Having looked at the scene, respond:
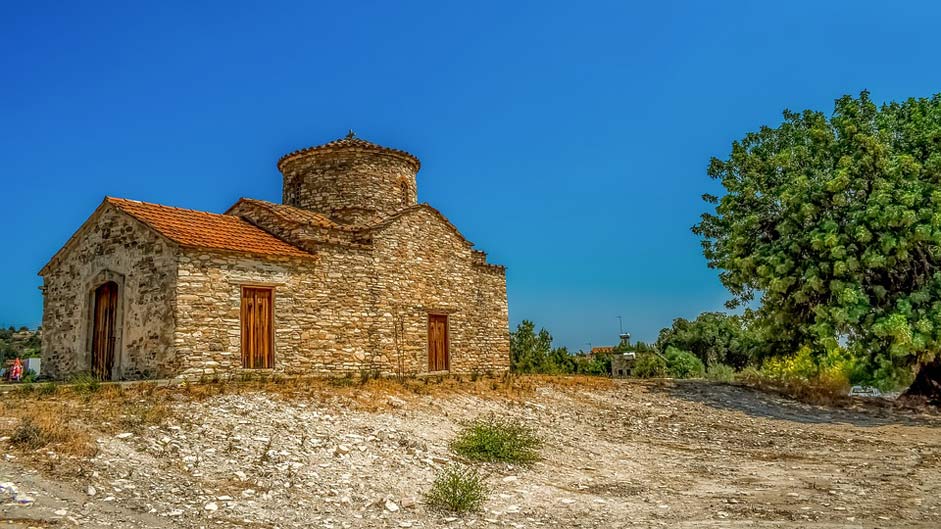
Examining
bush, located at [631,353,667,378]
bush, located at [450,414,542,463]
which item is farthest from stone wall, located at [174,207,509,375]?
bush, located at [631,353,667,378]

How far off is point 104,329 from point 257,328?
4319 mm

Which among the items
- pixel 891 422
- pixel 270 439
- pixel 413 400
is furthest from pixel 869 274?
pixel 270 439

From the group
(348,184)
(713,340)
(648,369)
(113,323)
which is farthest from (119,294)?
(713,340)

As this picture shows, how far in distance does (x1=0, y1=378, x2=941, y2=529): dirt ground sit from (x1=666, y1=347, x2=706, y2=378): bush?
21424mm

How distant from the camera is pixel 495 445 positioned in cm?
1137

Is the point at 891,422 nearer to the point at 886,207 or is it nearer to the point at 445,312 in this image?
the point at 886,207

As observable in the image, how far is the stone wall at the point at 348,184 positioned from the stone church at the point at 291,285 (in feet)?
0.13

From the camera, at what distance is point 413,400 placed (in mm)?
14789

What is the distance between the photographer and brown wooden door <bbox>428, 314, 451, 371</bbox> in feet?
69.1

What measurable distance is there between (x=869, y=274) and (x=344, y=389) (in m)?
15.2

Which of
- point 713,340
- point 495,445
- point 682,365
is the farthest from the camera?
point 713,340

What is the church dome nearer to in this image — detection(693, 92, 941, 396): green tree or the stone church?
the stone church

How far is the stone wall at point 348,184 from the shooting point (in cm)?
2189

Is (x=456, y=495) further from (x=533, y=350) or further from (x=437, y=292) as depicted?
(x=533, y=350)
